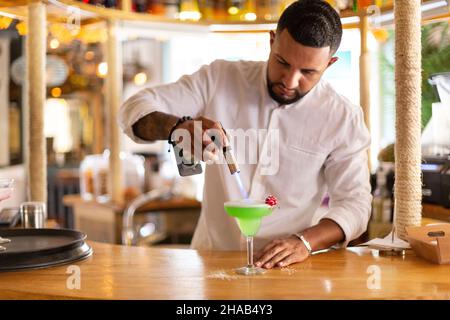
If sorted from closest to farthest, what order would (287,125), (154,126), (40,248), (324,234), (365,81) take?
1. (40,248)
2. (324,234)
3. (154,126)
4. (287,125)
5. (365,81)

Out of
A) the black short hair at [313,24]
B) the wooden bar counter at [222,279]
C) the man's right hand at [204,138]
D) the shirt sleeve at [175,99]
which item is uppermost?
the black short hair at [313,24]

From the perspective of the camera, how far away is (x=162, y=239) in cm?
578

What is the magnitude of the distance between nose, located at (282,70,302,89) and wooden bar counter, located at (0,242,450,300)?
662mm

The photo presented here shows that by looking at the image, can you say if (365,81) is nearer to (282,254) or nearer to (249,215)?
(282,254)

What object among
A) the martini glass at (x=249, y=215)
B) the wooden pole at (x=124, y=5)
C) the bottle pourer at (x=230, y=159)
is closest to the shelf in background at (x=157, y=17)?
the wooden pole at (x=124, y=5)

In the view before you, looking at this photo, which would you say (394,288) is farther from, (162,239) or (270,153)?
(162,239)

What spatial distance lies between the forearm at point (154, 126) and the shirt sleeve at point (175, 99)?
0.09 ft

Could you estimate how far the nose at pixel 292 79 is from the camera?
233 centimetres

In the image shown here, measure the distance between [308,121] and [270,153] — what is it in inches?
8.3

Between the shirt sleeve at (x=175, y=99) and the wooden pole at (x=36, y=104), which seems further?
the wooden pole at (x=36, y=104)

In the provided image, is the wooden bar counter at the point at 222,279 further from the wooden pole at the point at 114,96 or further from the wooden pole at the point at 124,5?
the wooden pole at the point at 114,96

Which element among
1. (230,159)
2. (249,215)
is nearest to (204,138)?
(230,159)

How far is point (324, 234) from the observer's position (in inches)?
86.1

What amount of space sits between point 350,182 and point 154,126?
801 mm
